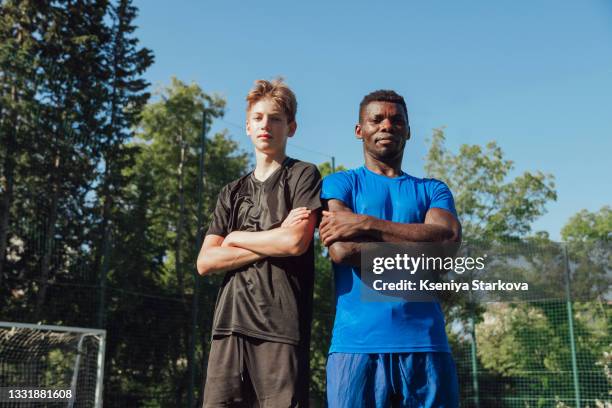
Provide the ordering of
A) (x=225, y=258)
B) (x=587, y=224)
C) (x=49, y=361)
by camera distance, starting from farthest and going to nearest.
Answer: (x=587, y=224) → (x=49, y=361) → (x=225, y=258)

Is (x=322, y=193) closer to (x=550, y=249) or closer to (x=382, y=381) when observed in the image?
(x=382, y=381)

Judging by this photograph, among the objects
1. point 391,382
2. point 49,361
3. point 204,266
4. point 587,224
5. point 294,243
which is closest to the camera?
point 391,382

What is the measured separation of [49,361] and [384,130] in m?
8.18

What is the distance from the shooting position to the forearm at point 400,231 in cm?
222

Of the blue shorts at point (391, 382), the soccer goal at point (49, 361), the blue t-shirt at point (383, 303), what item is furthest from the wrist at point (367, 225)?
the soccer goal at point (49, 361)

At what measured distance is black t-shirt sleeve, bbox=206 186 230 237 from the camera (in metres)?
2.48

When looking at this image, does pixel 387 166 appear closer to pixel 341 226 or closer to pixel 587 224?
pixel 341 226

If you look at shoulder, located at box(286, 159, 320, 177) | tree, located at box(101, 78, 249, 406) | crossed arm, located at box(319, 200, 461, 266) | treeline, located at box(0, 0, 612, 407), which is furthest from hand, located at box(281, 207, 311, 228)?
tree, located at box(101, 78, 249, 406)

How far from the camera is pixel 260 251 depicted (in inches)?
87.4

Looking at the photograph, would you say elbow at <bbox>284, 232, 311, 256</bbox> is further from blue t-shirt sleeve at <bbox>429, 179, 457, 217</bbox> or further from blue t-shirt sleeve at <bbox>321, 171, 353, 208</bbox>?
blue t-shirt sleeve at <bbox>429, 179, 457, 217</bbox>

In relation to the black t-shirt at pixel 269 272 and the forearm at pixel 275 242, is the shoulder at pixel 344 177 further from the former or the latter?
the forearm at pixel 275 242

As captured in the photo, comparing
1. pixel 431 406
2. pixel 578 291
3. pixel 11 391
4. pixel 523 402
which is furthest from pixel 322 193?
pixel 523 402

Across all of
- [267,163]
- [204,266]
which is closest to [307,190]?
[267,163]

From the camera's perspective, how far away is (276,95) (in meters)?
2.48
